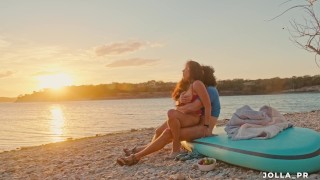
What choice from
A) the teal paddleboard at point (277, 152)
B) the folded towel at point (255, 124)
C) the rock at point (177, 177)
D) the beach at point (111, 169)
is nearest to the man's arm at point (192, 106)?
the folded towel at point (255, 124)

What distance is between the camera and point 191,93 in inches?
307

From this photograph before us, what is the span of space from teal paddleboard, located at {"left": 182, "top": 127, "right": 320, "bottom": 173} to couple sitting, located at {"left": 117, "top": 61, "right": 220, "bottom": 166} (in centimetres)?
72

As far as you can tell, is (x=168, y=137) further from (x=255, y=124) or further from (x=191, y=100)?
(x=255, y=124)

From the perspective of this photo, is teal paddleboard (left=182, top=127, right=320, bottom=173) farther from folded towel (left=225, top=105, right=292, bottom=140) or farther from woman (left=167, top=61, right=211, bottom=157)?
woman (left=167, top=61, right=211, bottom=157)

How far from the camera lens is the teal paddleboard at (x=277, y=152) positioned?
6.08 metres

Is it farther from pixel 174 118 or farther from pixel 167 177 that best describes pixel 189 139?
pixel 167 177

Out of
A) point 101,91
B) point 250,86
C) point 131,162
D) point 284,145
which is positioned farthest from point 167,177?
point 101,91

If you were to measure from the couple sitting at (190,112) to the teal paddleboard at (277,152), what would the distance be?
0.72 meters

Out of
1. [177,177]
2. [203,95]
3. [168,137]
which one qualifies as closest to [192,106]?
[203,95]

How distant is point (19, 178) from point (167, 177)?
143 inches

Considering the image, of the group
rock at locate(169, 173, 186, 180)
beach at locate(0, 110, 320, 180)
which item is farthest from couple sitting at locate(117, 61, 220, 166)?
rock at locate(169, 173, 186, 180)

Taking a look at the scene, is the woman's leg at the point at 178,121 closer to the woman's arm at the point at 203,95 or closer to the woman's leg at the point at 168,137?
the woman's leg at the point at 168,137

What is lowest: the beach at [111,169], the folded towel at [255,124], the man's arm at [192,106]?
the beach at [111,169]

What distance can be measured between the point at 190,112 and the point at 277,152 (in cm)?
215
